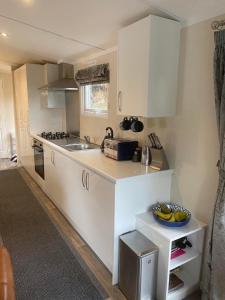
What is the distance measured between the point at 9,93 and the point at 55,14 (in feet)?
14.4

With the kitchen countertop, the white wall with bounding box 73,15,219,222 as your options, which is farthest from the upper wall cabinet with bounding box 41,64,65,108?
the white wall with bounding box 73,15,219,222

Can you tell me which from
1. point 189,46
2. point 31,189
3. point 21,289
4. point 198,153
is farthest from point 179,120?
point 31,189

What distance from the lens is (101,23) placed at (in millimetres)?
2014

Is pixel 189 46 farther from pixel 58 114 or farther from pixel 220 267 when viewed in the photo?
pixel 58 114

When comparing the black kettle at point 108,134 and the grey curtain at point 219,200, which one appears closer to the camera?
the grey curtain at point 219,200

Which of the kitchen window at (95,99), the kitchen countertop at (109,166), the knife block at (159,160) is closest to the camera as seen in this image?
the kitchen countertop at (109,166)

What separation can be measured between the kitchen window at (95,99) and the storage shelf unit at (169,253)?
1685 mm

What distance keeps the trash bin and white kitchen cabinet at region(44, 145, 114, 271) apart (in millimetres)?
160

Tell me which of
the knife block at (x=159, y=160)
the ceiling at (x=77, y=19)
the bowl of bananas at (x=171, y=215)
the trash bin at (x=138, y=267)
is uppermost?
the ceiling at (x=77, y=19)

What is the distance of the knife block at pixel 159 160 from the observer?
76.0 inches

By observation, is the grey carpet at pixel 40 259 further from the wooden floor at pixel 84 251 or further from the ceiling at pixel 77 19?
the ceiling at pixel 77 19

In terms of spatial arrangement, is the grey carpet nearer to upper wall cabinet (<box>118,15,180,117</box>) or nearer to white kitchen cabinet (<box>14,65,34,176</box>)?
white kitchen cabinet (<box>14,65,34,176</box>)

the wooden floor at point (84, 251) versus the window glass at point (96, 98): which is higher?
the window glass at point (96, 98)

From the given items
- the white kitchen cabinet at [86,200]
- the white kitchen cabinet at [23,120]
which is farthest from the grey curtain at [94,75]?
the white kitchen cabinet at [23,120]
